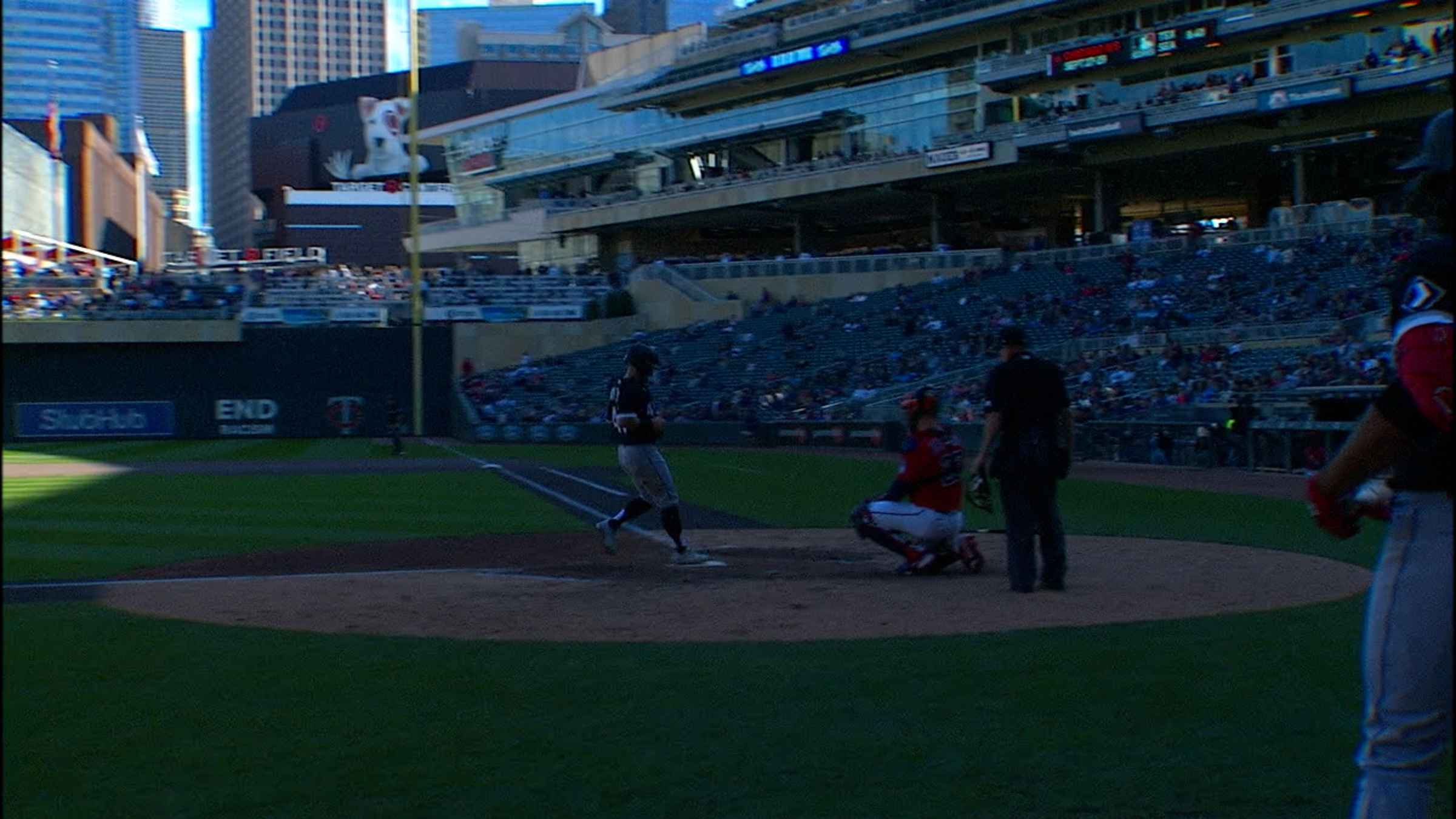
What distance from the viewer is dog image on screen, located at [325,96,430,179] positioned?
368 ft

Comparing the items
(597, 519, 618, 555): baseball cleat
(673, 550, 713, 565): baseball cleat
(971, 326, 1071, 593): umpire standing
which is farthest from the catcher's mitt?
(597, 519, 618, 555): baseball cleat

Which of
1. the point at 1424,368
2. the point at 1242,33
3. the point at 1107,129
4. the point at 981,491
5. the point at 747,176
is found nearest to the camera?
the point at 1424,368

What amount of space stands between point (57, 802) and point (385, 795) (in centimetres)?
106

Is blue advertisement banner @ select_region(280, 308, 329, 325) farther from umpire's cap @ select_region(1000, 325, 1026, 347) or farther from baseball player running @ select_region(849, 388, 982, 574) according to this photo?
umpire's cap @ select_region(1000, 325, 1026, 347)

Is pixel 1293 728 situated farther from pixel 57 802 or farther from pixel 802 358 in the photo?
pixel 802 358

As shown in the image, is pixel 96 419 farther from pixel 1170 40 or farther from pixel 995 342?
pixel 1170 40

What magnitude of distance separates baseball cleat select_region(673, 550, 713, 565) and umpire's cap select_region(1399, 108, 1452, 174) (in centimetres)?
907

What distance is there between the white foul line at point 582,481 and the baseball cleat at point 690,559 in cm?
840

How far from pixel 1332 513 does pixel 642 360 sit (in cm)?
837

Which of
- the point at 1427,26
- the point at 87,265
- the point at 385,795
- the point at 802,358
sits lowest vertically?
the point at 385,795

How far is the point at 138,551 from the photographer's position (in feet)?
42.4

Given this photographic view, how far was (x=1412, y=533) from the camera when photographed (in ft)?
10.7

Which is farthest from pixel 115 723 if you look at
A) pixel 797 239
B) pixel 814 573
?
pixel 797 239

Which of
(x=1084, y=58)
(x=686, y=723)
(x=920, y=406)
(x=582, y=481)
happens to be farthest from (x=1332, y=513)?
(x=1084, y=58)
